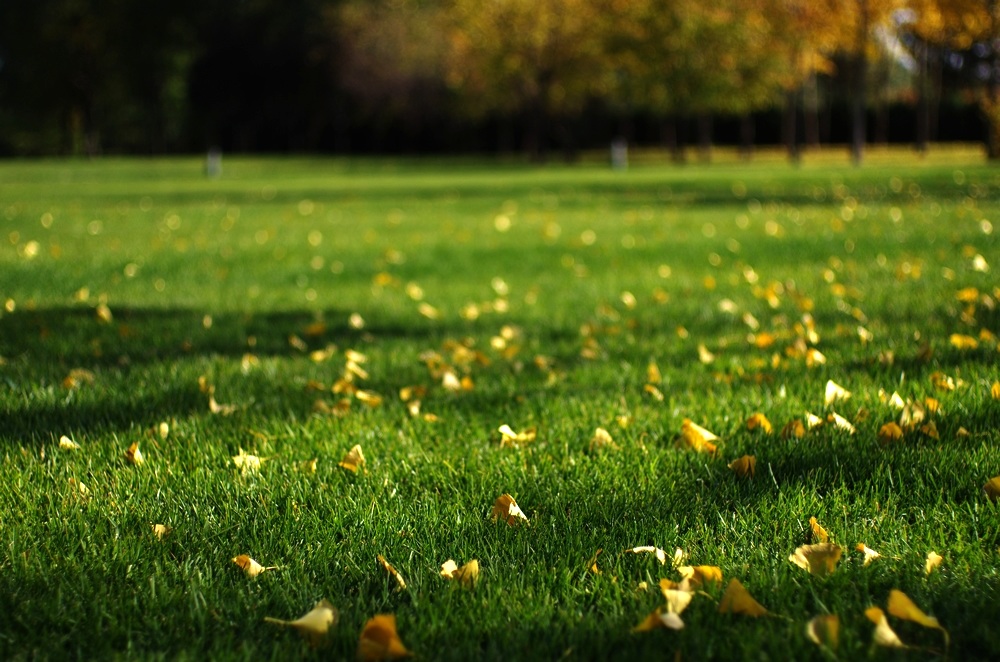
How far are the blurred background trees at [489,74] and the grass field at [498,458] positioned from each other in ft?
50.9

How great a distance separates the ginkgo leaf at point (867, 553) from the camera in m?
2.23

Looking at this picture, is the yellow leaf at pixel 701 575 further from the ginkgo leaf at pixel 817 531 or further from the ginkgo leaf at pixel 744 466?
the ginkgo leaf at pixel 744 466

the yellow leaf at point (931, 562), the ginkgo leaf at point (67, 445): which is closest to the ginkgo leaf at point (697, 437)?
the yellow leaf at point (931, 562)

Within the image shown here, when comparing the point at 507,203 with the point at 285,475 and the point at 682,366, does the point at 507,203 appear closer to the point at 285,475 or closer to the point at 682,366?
the point at 682,366

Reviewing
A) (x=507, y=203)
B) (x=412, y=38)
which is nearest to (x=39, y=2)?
(x=412, y=38)

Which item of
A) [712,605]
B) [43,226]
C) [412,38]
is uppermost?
[412,38]

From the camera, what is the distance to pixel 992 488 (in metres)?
2.62

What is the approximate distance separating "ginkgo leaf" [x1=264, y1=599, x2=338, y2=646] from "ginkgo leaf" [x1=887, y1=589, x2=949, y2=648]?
119 centimetres

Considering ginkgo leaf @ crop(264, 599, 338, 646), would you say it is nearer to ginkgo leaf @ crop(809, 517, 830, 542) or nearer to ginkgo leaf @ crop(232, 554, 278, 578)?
ginkgo leaf @ crop(232, 554, 278, 578)

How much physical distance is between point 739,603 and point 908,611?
1.11 feet

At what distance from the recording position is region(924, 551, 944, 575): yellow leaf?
7.11ft

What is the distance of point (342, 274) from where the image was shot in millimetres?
8164

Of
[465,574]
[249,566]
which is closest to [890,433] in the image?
[465,574]

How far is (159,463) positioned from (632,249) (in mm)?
6899
